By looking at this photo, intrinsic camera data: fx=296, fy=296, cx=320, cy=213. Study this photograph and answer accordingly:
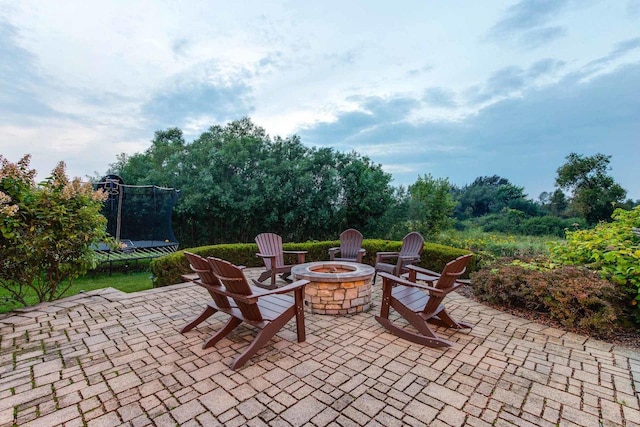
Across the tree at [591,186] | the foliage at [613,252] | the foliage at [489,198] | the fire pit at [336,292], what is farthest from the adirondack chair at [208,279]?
the foliage at [489,198]

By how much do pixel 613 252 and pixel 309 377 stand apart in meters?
3.93

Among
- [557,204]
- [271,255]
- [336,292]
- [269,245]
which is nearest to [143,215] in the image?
[269,245]

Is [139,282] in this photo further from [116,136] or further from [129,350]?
[116,136]

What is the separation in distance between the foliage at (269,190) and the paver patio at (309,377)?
5.26 meters

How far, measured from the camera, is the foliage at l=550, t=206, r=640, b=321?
3312 mm

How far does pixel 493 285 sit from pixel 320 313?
2.38 metres

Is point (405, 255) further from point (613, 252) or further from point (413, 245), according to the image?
point (613, 252)

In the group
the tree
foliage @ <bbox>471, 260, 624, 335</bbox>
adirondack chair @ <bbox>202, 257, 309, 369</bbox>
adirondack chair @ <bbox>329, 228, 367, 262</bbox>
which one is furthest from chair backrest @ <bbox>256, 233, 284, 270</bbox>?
the tree

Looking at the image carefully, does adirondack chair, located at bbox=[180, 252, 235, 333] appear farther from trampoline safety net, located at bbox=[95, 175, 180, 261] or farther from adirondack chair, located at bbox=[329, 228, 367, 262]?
trampoline safety net, located at bbox=[95, 175, 180, 261]

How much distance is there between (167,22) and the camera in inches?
213

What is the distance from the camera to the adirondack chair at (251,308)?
2303 mm

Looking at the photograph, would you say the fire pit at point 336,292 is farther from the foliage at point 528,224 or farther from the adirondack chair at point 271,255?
the foliage at point 528,224

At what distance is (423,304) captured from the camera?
296 centimetres

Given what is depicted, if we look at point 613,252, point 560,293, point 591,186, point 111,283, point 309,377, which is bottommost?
point 111,283
